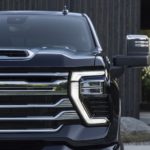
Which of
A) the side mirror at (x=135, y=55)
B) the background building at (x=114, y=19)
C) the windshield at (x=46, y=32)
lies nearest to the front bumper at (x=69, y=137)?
the side mirror at (x=135, y=55)

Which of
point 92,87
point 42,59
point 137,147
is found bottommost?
point 137,147

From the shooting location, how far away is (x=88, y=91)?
505cm

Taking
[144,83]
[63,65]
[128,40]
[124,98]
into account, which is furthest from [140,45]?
[144,83]

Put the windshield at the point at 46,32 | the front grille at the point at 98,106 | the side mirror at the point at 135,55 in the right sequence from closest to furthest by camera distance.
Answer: the front grille at the point at 98,106, the side mirror at the point at 135,55, the windshield at the point at 46,32

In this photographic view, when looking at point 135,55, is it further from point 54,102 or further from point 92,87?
point 54,102

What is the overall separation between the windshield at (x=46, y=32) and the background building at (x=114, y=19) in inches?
342

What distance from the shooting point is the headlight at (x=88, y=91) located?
16.3 feet

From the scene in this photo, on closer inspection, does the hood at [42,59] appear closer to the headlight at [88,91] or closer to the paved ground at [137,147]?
the headlight at [88,91]

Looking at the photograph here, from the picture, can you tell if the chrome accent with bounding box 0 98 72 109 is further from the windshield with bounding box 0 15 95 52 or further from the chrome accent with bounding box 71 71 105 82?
the windshield with bounding box 0 15 95 52

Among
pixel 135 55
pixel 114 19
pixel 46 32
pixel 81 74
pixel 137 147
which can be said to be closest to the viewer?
pixel 81 74

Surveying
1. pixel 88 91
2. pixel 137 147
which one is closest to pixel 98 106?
pixel 88 91

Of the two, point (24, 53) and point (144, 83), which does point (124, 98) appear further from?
point (24, 53)

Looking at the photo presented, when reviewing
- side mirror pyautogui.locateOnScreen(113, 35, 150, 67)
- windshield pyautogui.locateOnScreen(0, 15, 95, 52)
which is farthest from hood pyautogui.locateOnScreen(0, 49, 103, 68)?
windshield pyautogui.locateOnScreen(0, 15, 95, 52)

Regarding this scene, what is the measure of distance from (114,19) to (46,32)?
30.2 feet
